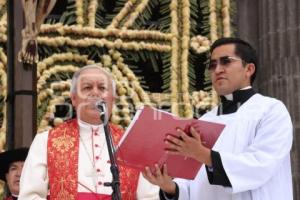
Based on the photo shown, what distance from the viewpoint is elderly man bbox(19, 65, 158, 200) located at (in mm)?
5254

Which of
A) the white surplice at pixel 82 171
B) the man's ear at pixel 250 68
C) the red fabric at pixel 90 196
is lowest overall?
Answer: the red fabric at pixel 90 196

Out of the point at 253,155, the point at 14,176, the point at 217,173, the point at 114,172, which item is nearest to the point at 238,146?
the point at 253,155

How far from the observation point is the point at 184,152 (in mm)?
4379

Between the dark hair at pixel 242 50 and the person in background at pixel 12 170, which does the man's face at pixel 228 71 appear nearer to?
the dark hair at pixel 242 50

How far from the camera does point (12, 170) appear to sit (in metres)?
6.46

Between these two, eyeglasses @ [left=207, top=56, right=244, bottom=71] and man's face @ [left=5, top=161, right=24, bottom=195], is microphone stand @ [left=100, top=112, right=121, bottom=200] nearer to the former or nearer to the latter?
eyeglasses @ [left=207, top=56, right=244, bottom=71]

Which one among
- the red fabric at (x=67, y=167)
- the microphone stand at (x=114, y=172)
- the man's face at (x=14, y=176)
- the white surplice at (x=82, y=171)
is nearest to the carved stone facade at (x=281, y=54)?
the man's face at (x=14, y=176)

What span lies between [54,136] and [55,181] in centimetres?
35

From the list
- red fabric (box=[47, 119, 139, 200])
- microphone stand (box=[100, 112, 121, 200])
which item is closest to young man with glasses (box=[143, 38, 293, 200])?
microphone stand (box=[100, 112, 121, 200])

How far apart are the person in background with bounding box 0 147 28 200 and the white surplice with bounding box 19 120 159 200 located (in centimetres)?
81

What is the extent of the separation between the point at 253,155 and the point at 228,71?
53 cm

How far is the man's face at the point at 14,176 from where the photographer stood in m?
6.38

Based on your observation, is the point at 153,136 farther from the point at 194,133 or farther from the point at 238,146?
the point at 238,146

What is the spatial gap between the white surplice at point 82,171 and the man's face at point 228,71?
883mm
